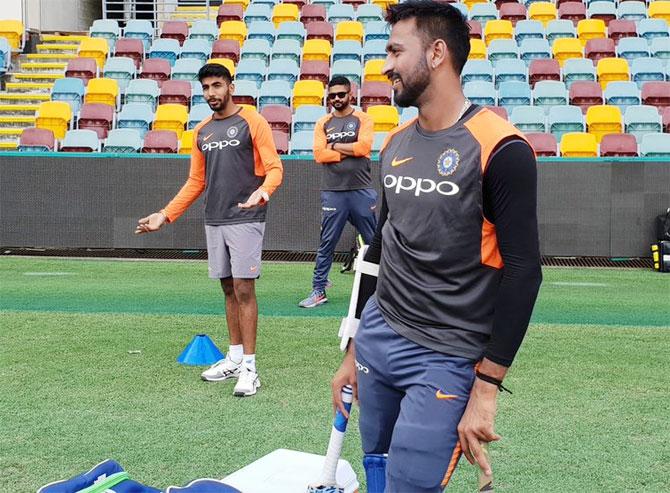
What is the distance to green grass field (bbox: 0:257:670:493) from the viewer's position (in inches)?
158

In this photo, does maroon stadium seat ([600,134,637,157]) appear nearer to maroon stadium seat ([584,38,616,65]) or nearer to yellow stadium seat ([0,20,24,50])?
maroon stadium seat ([584,38,616,65])

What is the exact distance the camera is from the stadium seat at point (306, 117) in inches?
565

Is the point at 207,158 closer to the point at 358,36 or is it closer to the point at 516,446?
the point at 516,446

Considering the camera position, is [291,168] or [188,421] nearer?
[188,421]

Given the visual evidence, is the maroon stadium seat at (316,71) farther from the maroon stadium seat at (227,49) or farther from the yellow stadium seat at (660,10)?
the yellow stadium seat at (660,10)

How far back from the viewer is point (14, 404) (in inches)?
197

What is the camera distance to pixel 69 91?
1583 cm

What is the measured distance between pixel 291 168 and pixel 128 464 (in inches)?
337

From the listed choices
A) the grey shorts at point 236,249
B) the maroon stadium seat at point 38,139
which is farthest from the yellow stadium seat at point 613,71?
the grey shorts at point 236,249

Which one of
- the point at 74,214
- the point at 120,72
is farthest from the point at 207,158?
the point at 120,72

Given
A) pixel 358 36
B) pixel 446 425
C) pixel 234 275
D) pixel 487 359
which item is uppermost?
pixel 358 36

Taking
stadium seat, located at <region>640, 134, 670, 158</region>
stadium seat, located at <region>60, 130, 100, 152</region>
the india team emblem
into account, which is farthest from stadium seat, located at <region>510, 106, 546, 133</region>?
the india team emblem

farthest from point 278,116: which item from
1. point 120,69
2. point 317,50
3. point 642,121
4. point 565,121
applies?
point 642,121

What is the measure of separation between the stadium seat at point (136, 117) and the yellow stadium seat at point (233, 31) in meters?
3.96
